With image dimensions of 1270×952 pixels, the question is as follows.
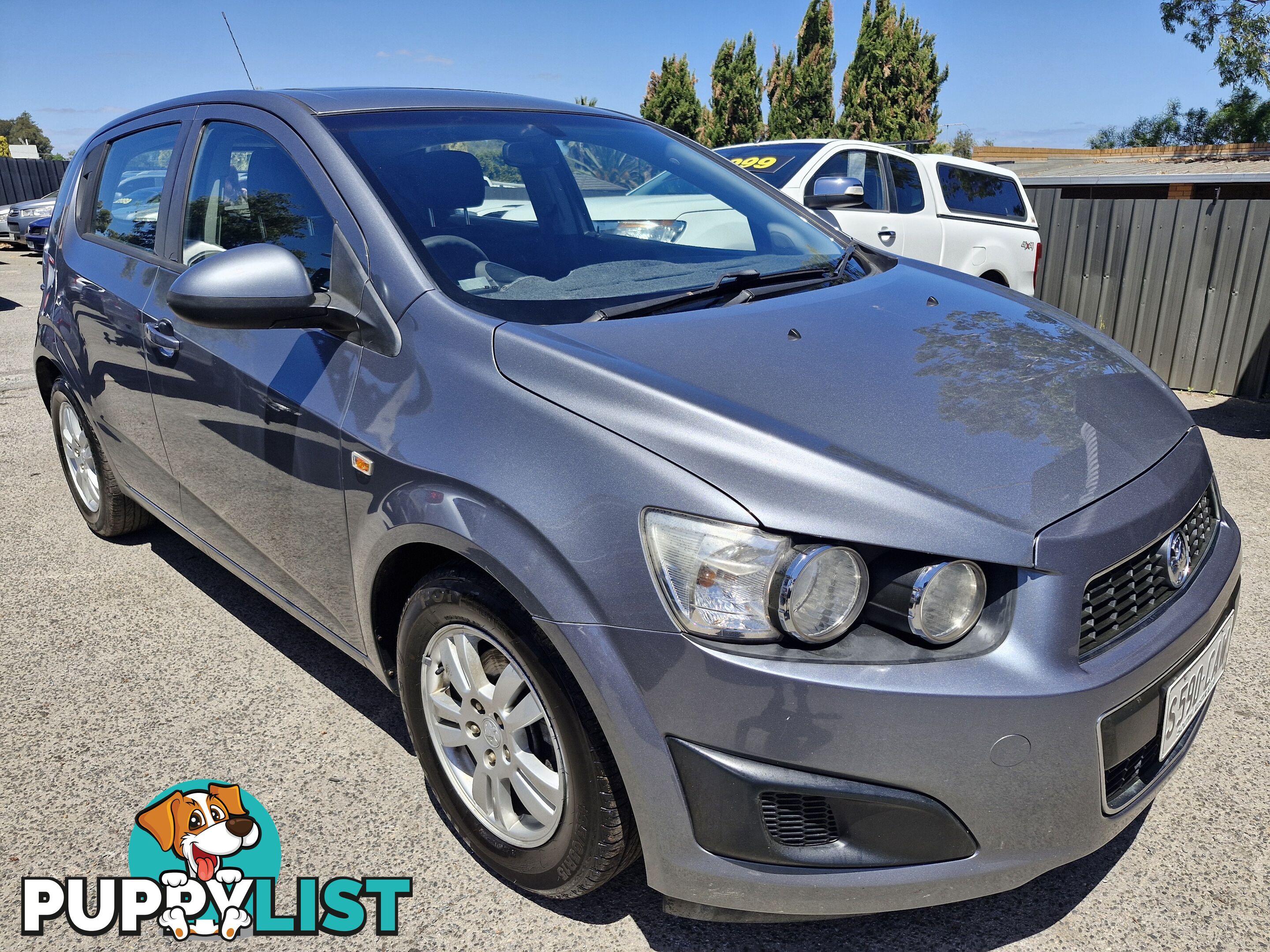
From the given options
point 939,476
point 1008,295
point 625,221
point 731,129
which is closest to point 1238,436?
point 1008,295

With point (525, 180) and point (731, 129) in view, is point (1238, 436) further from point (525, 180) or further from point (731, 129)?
point (731, 129)

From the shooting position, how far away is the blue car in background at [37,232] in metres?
16.4

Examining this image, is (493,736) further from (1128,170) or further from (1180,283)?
(1128,170)

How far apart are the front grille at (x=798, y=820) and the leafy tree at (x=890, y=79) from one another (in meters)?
29.9

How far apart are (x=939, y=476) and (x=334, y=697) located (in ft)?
6.59

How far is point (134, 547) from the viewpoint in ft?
13.3

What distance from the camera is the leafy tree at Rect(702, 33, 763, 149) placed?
31.5 meters

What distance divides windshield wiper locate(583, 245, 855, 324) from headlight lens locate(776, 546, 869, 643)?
2.54ft

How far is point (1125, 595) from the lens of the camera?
68.7 inches

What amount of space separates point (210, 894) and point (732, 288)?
72.8 inches

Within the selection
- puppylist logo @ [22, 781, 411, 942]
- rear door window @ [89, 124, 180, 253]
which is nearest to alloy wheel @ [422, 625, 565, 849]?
puppylist logo @ [22, 781, 411, 942]

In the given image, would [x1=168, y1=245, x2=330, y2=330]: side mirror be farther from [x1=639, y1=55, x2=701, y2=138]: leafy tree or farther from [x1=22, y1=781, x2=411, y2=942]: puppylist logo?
[x1=639, y1=55, x2=701, y2=138]: leafy tree

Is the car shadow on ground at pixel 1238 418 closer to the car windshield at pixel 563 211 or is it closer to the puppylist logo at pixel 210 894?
the car windshield at pixel 563 211

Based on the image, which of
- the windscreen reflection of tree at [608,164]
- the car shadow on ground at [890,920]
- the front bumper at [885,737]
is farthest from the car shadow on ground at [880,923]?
the windscreen reflection of tree at [608,164]
